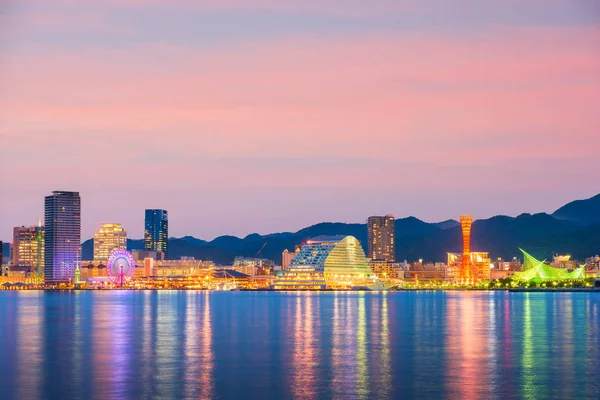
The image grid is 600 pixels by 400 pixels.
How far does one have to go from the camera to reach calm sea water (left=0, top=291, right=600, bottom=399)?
36.2m

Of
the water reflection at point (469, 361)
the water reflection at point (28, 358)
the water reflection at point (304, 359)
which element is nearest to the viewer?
the water reflection at point (469, 361)

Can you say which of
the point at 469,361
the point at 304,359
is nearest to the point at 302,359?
the point at 304,359

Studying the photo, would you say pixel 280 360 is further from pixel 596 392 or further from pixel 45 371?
pixel 596 392

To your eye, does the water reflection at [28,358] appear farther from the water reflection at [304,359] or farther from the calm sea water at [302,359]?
the water reflection at [304,359]

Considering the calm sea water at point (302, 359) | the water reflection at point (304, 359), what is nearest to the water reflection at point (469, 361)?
the calm sea water at point (302, 359)

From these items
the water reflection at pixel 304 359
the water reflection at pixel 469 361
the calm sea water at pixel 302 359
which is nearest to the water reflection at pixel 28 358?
the calm sea water at pixel 302 359

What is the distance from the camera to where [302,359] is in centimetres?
4644

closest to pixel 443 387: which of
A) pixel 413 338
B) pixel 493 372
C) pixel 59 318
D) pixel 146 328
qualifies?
pixel 493 372

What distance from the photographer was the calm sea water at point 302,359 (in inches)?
1426

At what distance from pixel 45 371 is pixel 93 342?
14.9 m

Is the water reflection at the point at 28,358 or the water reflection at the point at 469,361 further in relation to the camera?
the water reflection at the point at 28,358

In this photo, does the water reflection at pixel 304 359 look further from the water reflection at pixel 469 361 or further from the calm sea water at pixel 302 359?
the water reflection at pixel 469 361

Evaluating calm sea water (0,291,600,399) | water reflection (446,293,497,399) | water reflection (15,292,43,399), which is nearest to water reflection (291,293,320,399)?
calm sea water (0,291,600,399)

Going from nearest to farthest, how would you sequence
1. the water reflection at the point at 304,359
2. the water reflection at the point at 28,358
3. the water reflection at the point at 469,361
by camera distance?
1. the water reflection at the point at 469,361
2. the water reflection at the point at 304,359
3. the water reflection at the point at 28,358
